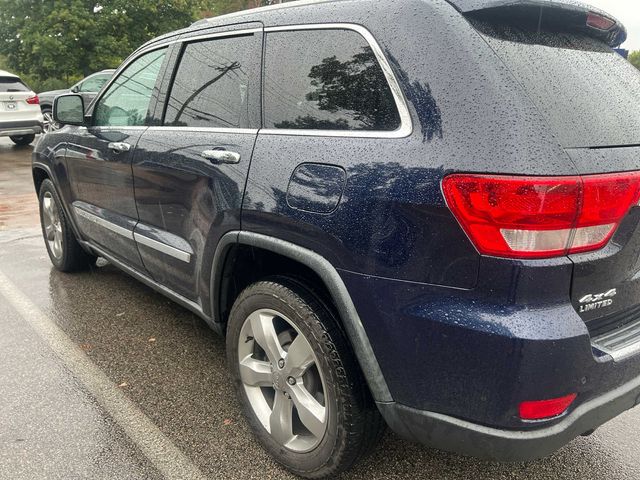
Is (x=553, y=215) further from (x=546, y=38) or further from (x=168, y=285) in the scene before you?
(x=168, y=285)

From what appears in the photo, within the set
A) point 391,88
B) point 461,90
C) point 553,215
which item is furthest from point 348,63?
point 553,215

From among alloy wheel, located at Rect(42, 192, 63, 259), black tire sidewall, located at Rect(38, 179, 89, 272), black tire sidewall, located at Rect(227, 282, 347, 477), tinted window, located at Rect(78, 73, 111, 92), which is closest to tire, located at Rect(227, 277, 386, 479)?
black tire sidewall, located at Rect(227, 282, 347, 477)

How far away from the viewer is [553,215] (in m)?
1.56

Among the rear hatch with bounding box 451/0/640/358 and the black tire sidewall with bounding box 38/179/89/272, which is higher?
the rear hatch with bounding box 451/0/640/358

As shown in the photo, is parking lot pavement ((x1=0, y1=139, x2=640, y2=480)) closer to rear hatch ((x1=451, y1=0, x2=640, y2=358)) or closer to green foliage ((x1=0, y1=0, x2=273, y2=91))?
rear hatch ((x1=451, y1=0, x2=640, y2=358))

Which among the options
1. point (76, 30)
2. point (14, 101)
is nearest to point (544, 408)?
point (14, 101)

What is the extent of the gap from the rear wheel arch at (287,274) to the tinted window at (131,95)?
1.23 meters

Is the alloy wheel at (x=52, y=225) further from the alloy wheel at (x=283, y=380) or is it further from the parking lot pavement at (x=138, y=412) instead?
the alloy wheel at (x=283, y=380)

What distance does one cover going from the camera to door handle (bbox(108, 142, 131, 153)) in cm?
317

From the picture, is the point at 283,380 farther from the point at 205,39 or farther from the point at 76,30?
the point at 76,30

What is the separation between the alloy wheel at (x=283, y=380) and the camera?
210 centimetres

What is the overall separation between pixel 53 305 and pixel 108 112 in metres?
1.47

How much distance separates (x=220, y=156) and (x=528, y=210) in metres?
1.36

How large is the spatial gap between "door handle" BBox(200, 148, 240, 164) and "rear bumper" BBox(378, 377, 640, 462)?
3.87 feet
